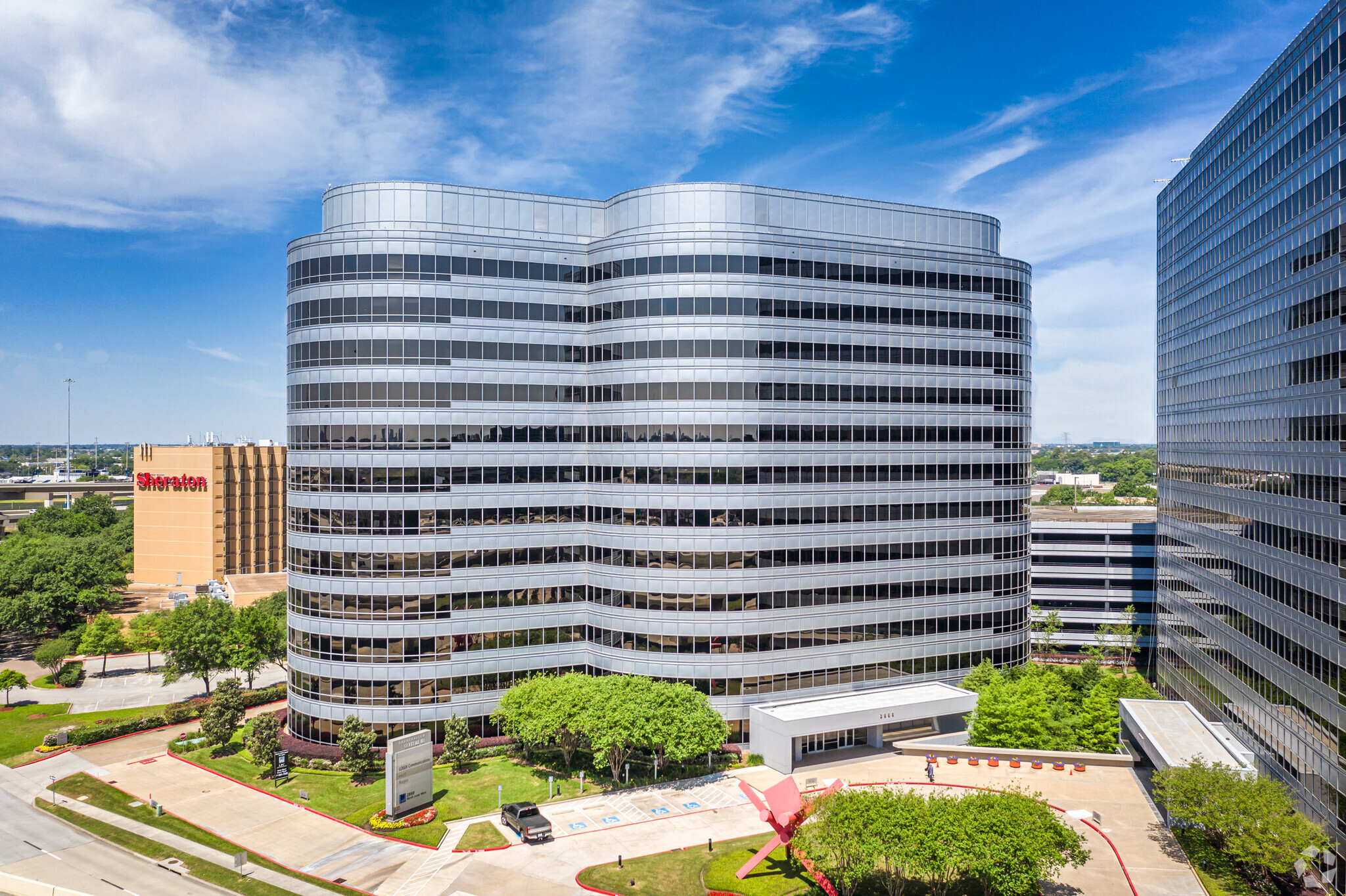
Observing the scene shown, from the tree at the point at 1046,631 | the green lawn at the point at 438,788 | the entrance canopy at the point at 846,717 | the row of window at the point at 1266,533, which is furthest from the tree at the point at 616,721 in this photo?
the tree at the point at 1046,631

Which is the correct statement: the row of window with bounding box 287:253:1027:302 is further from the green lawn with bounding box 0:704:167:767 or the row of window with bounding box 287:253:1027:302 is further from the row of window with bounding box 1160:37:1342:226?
the green lawn with bounding box 0:704:167:767

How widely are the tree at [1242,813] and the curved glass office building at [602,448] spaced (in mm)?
27478

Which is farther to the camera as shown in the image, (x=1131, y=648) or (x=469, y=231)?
(x=1131, y=648)

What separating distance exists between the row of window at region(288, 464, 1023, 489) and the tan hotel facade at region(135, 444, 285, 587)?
278ft

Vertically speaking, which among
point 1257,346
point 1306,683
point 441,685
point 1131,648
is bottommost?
point 1131,648

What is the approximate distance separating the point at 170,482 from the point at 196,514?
748cm

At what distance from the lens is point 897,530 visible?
237 ft

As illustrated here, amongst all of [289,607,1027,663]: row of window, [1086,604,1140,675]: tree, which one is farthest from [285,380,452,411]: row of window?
[1086,604,1140,675]: tree

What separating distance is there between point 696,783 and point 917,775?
17358 mm

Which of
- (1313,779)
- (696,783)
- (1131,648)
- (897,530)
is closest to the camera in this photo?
(1313,779)

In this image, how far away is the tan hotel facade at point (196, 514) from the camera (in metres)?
141

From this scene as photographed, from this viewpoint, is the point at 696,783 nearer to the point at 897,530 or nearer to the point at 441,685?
the point at 441,685

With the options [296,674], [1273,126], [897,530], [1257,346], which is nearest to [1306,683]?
[1257,346]

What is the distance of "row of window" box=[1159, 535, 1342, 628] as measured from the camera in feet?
153
